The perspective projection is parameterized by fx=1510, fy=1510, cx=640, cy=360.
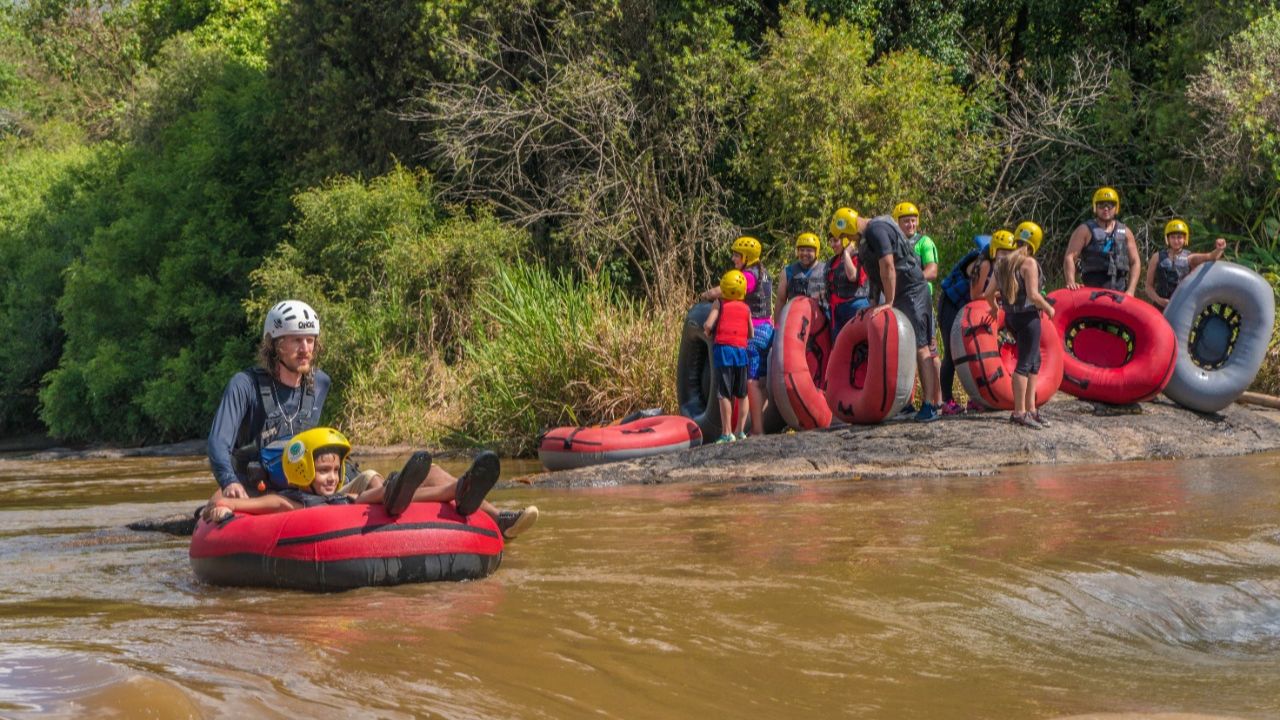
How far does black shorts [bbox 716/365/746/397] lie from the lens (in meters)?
13.0

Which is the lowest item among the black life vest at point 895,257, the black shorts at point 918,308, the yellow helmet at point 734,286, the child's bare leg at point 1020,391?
the child's bare leg at point 1020,391

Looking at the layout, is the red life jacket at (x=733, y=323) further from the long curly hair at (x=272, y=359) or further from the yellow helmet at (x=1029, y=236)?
the long curly hair at (x=272, y=359)

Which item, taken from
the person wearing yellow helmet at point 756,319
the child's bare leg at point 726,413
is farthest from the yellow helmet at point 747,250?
the child's bare leg at point 726,413

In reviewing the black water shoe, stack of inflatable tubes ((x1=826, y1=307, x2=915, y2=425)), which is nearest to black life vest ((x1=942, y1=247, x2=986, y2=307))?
stack of inflatable tubes ((x1=826, y1=307, x2=915, y2=425))

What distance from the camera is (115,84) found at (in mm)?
42094

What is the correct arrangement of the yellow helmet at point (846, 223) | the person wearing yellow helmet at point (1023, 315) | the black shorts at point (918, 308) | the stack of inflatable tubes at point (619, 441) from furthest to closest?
the stack of inflatable tubes at point (619, 441), the black shorts at point (918, 308), the yellow helmet at point (846, 223), the person wearing yellow helmet at point (1023, 315)

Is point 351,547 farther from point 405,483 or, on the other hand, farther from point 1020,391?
point 1020,391

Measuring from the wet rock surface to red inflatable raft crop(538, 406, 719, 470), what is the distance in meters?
0.34

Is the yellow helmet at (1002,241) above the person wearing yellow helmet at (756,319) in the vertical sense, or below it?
above

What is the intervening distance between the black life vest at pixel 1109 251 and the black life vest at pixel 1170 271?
0.65 metres

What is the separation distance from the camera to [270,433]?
791 centimetres

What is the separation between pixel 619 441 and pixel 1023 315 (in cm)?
359

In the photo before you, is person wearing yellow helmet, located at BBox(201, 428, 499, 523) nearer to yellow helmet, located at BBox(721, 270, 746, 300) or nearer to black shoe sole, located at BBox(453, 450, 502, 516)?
black shoe sole, located at BBox(453, 450, 502, 516)

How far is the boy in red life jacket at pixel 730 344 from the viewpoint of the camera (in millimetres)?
12859
